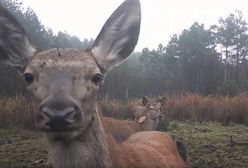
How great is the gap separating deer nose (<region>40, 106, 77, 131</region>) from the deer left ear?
98cm

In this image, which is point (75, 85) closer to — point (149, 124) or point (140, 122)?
point (140, 122)

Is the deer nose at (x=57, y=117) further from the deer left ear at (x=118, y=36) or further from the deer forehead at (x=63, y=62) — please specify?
the deer left ear at (x=118, y=36)

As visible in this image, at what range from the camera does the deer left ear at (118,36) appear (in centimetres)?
425

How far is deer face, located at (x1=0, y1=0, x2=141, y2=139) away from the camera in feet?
11.1

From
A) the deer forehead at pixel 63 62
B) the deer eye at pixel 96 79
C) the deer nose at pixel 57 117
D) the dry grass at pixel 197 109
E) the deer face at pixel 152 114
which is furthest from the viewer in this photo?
the dry grass at pixel 197 109

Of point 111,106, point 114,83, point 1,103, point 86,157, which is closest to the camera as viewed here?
point 86,157

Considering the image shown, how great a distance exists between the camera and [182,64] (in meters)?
58.2

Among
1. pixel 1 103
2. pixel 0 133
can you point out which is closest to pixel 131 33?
pixel 0 133

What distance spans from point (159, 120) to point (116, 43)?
10.1 meters

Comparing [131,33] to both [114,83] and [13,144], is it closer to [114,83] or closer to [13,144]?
[13,144]

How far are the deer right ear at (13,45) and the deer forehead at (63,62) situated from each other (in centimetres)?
23

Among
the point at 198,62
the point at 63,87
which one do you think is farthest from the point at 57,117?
the point at 198,62

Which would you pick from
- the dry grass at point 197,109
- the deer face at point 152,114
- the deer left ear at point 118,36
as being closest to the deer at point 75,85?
the deer left ear at point 118,36

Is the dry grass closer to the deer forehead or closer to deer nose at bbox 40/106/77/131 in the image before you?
the deer forehead
